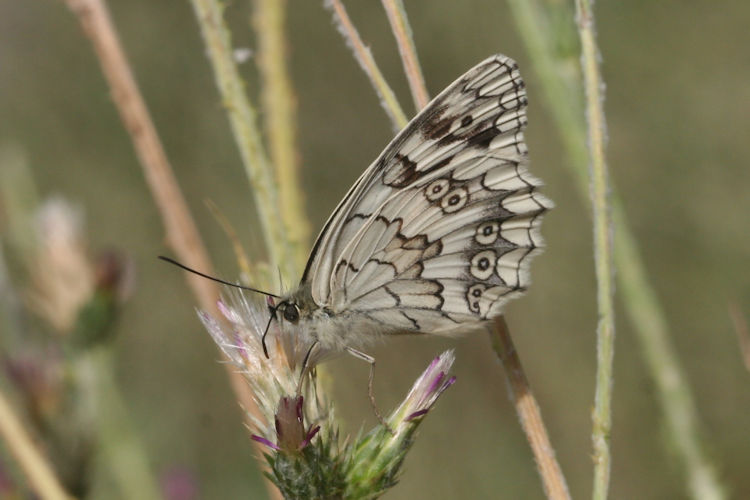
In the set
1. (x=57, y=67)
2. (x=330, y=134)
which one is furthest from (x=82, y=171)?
(x=330, y=134)

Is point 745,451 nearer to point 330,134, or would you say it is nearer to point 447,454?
point 447,454

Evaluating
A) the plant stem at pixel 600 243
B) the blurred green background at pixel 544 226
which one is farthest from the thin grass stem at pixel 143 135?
the blurred green background at pixel 544 226

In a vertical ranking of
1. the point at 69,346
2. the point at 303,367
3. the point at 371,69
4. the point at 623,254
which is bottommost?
the point at 623,254

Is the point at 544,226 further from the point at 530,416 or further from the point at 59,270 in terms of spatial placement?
the point at 530,416

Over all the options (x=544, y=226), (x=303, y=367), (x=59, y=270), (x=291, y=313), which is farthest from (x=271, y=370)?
(x=544, y=226)

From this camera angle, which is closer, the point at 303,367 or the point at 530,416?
the point at 530,416

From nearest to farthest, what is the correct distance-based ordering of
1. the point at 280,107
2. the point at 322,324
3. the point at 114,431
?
the point at 280,107 → the point at 322,324 → the point at 114,431

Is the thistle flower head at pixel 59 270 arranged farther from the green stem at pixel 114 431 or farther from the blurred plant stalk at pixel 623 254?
the blurred plant stalk at pixel 623 254
